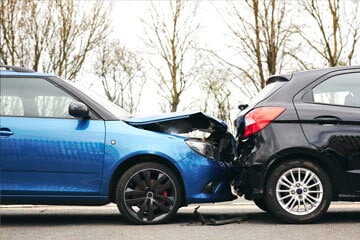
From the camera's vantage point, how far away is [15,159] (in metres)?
5.82

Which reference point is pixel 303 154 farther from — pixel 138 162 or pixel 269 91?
pixel 138 162

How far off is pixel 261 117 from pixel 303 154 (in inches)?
22.3

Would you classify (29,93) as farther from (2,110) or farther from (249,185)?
(249,185)

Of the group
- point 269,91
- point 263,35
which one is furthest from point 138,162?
point 263,35

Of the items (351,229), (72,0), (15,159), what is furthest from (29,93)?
(72,0)

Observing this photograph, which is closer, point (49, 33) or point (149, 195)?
point (149, 195)

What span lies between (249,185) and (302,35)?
15747 mm

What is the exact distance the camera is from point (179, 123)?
20.6ft

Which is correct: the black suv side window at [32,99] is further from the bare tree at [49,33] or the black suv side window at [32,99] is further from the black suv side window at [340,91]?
the bare tree at [49,33]

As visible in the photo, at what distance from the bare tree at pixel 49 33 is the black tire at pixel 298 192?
18032mm

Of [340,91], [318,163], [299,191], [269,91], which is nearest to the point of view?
[299,191]

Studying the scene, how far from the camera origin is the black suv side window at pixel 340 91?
6.05 meters

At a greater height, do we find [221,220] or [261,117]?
[261,117]

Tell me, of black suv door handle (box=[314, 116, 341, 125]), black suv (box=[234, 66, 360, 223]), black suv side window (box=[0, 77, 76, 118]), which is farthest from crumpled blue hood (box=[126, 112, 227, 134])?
black suv door handle (box=[314, 116, 341, 125])
